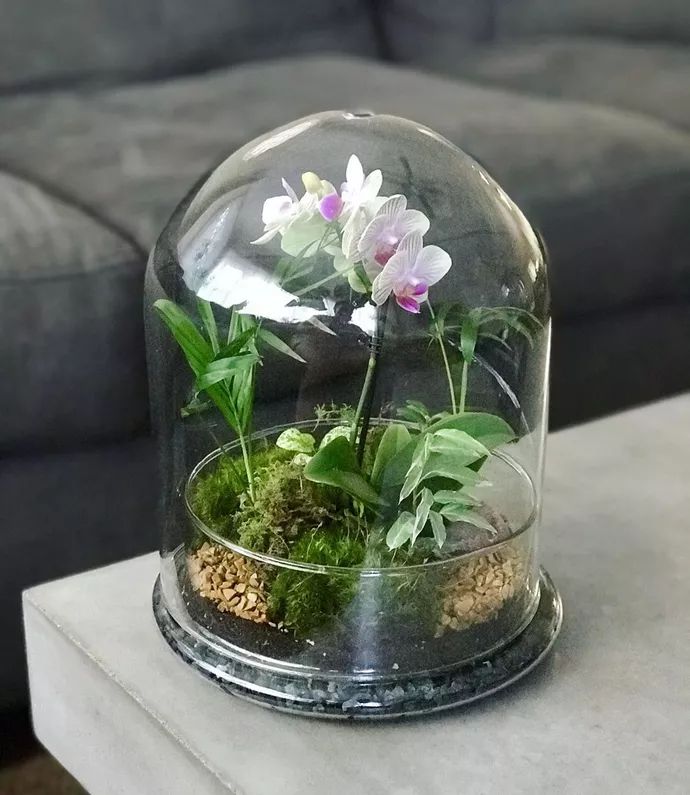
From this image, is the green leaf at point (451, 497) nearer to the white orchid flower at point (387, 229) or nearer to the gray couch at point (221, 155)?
the white orchid flower at point (387, 229)

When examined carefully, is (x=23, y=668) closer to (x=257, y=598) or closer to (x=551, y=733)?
(x=257, y=598)

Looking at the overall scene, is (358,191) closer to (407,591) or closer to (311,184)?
(311,184)

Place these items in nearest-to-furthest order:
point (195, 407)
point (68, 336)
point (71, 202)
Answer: point (195, 407)
point (68, 336)
point (71, 202)

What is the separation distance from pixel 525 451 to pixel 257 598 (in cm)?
21

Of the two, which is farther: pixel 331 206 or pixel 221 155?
pixel 221 155

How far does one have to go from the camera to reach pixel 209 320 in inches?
24.5

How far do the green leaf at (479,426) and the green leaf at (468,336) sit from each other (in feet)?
0.17

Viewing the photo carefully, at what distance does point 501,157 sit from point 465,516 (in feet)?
2.44

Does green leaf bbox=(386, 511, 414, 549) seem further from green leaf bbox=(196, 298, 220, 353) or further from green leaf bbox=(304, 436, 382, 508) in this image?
green leaf bbox=(196, 298, 220, 353)

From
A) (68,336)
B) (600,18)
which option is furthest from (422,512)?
(600,18)

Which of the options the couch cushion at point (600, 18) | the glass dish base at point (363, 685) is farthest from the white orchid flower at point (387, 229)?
the couch cushion at point (600, 18)

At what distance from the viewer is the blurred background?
987mm

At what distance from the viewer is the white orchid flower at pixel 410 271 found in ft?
1.83

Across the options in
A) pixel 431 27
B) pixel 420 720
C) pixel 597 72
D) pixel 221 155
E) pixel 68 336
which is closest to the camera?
pixel 420 720
